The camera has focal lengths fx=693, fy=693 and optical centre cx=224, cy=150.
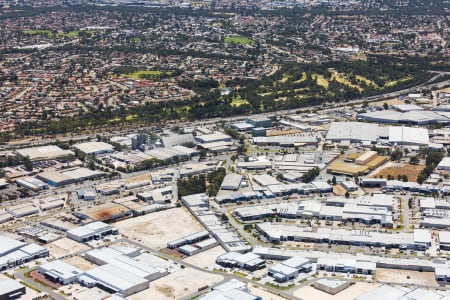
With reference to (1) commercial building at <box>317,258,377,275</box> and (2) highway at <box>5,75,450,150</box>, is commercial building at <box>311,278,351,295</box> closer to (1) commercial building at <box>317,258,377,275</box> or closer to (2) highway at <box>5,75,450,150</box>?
(1) commercial building at <box>317,258,377,275</box>

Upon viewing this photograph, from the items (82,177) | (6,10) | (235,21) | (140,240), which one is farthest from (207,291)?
(6,10)

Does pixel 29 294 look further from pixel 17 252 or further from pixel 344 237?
pixel 344 237

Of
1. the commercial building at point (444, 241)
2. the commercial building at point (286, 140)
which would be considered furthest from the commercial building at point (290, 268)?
the commercial building at point (286, 140)

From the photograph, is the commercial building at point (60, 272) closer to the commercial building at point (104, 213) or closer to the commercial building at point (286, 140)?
the commercial building at point (104, 213)

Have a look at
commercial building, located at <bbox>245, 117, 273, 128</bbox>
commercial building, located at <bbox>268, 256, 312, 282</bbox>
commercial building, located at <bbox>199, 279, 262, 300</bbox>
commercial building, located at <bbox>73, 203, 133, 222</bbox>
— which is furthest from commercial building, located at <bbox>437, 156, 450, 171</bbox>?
commercial building, located at <bbox>199, 279, 262, 300</bbox>

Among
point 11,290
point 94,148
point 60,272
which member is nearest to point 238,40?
point 94,148

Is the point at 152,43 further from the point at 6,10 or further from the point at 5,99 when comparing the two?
the point at 6,10
